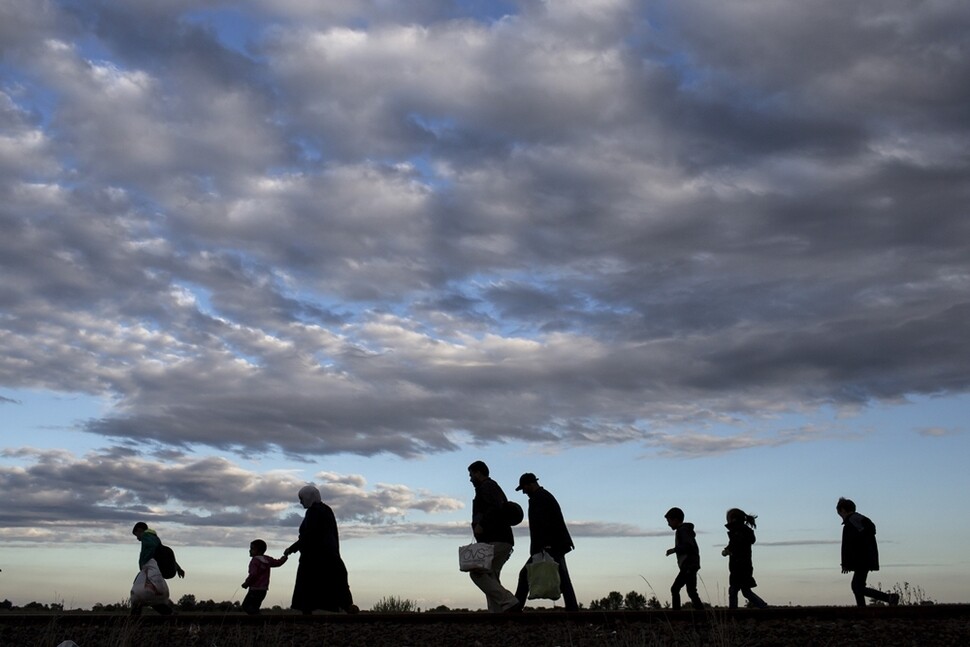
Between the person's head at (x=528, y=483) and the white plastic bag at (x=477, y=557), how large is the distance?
108 cm

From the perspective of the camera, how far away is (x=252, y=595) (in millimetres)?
16812

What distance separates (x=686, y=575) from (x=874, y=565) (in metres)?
2.80

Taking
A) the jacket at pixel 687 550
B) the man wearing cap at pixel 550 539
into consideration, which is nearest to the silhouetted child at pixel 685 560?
the jacket at pixel 687 550

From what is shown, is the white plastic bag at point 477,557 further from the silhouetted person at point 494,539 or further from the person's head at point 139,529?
the person's head at point 139,529

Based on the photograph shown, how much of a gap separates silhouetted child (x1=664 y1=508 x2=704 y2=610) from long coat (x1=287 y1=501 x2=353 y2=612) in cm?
514

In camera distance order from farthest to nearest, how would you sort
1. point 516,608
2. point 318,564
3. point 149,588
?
point 318,564, point 149,588, point 516,608

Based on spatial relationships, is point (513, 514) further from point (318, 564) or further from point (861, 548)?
point (861, 548)

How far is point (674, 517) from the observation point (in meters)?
17.0

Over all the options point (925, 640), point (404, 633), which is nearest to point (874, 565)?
point (925, 640)

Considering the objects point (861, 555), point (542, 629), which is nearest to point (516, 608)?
point (542, 629)

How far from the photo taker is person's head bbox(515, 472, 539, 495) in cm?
1576

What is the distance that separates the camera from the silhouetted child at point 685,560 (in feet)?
54.7

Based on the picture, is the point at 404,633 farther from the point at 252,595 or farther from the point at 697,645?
the point at 252,595

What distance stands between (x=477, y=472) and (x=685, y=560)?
3.71m
